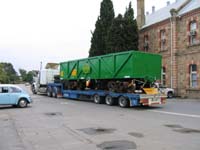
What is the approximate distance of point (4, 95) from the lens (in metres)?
22.1

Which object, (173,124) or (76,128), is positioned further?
(173,124)

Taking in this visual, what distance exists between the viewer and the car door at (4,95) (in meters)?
22.1

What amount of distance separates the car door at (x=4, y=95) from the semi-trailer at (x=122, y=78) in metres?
6.95

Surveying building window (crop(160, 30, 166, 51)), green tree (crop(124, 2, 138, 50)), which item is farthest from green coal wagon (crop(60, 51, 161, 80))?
building window (crop(160, 30, 166, 51))

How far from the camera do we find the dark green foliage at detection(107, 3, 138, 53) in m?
40.3

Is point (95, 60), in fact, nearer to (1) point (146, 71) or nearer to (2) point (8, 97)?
(1) point (146, 71)

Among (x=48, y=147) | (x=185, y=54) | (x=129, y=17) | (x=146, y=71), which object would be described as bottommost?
(x=48, y=147)

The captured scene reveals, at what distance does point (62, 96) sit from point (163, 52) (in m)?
13.0

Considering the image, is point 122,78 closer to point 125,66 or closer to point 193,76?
point 125,66

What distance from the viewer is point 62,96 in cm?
3419

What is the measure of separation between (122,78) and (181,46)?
15195mm

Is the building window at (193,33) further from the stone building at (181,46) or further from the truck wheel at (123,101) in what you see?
the truck wheel at (123,101)

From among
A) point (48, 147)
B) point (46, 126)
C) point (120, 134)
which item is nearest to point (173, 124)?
point (120, 134)

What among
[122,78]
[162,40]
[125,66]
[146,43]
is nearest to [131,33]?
[146,43]
